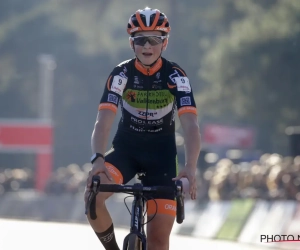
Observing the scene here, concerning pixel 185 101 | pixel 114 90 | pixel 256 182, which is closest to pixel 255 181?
pixel 256 182

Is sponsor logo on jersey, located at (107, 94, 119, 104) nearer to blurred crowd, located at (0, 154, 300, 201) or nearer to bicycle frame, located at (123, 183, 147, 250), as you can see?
bicycle frame, located at (123, 183, 147, 250)

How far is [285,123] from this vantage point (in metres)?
41.3

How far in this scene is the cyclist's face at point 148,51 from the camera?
24.0 feet

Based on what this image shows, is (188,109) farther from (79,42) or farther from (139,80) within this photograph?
(79,42)

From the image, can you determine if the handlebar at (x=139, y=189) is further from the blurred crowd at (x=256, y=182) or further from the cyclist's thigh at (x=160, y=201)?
the blurred crowd at (x=256, y=182)

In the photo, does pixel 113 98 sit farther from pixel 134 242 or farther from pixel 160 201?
pixel 134 242

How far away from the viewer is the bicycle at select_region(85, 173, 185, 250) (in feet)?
21.2

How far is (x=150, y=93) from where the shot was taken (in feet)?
24.5

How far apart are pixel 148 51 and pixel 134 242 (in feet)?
5.11

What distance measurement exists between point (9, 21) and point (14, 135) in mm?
24848
